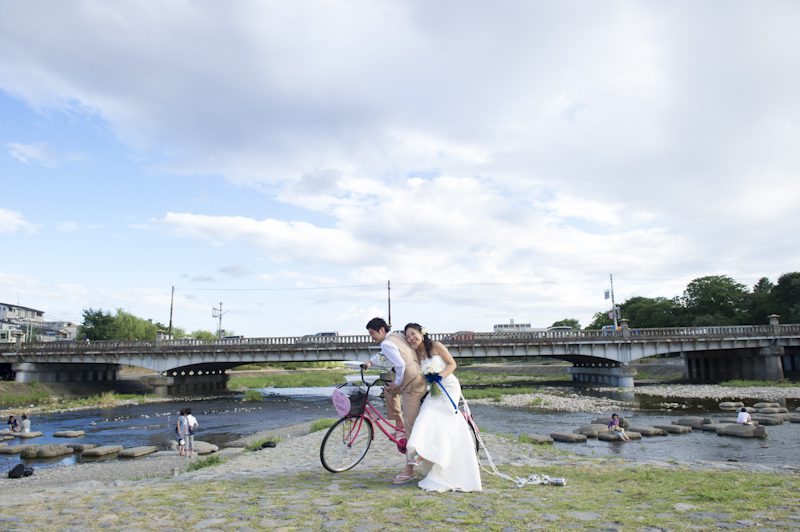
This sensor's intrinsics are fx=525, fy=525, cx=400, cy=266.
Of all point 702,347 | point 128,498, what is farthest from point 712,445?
point 702,347

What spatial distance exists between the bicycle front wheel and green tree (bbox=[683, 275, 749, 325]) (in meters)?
88.5

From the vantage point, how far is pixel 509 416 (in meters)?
31.9

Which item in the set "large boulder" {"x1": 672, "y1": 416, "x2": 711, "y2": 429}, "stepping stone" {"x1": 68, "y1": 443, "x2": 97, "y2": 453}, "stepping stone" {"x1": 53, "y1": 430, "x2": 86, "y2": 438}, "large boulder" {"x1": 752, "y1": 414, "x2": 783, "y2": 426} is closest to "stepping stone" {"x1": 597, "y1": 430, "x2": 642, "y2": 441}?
"large boulder" {"x1": 672, "y1": 416, "x2": 711, "y2": 429}

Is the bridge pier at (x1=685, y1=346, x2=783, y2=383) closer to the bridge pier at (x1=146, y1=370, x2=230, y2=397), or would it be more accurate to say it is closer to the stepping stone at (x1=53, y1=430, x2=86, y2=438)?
the bridge pier at (x1=146, y1=370, x2=230, y2=397)

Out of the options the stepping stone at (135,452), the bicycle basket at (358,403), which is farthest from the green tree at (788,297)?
the bicycle basket at (358,403)

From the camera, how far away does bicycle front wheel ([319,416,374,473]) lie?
8.72m

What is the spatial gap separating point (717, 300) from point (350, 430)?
96.9 metres

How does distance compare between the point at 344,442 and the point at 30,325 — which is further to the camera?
the point at 30,325

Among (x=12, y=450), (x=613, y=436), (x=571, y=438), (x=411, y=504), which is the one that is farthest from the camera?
(x=12, y=450)

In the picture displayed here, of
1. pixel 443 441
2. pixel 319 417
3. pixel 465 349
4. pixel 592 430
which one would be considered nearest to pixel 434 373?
pixel 443 441

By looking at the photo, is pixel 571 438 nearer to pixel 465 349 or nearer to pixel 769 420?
pixel 769 420

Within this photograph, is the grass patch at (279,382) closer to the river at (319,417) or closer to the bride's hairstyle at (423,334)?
the river at (319,417)

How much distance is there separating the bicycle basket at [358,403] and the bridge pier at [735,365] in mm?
57813

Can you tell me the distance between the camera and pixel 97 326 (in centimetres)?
8806
